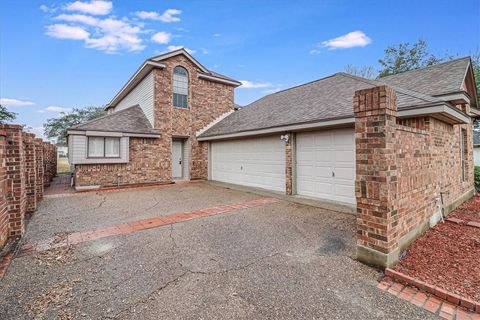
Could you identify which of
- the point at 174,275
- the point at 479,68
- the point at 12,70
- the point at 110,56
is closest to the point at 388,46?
the point at 479,68

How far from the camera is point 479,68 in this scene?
1761 cm

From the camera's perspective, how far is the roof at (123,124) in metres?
10.8

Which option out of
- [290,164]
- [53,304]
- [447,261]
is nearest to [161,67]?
[290,164]

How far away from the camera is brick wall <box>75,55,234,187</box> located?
11.0m

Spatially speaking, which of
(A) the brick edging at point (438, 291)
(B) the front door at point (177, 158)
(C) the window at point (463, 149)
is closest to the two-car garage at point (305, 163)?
(B) the front door at point (177, 158)

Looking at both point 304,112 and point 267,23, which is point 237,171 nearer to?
point 304,112

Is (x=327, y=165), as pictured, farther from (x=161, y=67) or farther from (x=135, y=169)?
(x=161, y=67)

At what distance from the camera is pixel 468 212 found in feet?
20.1

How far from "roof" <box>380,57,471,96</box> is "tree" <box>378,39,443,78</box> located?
18701 millimetres

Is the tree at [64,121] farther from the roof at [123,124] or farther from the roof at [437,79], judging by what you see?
the roof at [437,79]

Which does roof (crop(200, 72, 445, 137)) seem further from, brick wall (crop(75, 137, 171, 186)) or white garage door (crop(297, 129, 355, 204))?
brick wall (crop(75, 137, 171, 186))

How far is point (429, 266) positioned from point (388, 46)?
29.2 metres

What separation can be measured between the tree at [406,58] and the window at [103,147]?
1056 inches

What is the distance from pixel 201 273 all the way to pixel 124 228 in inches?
108
